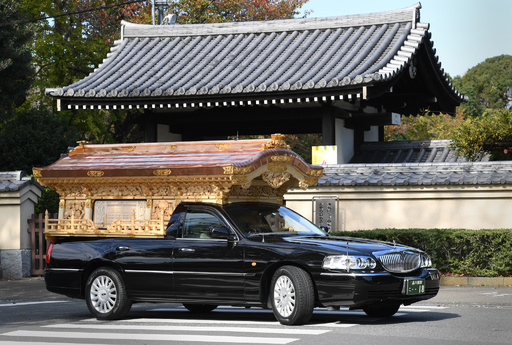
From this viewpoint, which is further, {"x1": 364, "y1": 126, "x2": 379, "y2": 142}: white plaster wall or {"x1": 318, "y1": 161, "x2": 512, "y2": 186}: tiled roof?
{"x1": 364, "y1": 126, "x2": 379, "y2": 142}: white plaster wall

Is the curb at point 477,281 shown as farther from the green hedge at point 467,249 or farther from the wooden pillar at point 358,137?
the wooden pillar at point 358,137

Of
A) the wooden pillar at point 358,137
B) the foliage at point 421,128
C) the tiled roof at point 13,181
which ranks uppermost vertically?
the foliage at point 421,128

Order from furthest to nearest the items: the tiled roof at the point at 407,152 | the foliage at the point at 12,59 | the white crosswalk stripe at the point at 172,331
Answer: the foliage at the point at 12,59 → the tiled roof at the point at 407,152 → the white crosswalk stripe at the point at 172,331

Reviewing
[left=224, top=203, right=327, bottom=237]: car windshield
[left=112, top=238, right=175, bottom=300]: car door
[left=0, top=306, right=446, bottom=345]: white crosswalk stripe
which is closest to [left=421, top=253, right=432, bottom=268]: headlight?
[left=0, top=306, right=446, bottom=345]: white crosswalk stripe

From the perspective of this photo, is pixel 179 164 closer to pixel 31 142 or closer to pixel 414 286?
pixel 414 286

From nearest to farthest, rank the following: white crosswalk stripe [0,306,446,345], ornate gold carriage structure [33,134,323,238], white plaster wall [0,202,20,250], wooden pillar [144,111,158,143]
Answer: white crosswalk stripe [0,306,446,345] → ornate gold carriage structure [33,134,323,238] → white plaster wall [0,202,20,250] → wooden pillar [144,111,158,143]

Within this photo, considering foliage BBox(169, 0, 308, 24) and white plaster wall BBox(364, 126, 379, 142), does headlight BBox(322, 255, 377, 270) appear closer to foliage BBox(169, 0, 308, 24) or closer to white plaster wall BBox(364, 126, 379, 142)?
white plaster wall BBox(364, 126, 379, 142)

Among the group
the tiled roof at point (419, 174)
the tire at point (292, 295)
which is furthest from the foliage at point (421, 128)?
the tire at point (292, 295)

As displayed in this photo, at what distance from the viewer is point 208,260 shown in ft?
38.2

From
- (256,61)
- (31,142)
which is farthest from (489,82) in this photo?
(256,61)

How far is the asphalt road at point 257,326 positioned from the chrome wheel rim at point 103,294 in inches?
10.2

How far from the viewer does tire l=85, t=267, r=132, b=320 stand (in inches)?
484

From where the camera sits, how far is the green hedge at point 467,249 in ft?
58.2

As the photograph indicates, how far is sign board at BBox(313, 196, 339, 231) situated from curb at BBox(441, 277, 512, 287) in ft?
12.2
